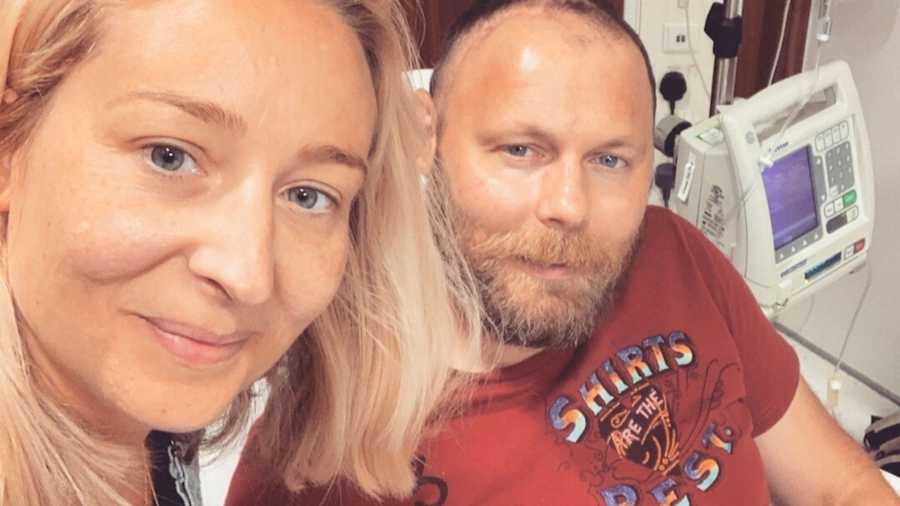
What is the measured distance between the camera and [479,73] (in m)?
1.13

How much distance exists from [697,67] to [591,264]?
1.51m

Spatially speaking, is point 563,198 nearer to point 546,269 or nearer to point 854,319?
point 546,269

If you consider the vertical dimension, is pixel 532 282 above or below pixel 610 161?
below

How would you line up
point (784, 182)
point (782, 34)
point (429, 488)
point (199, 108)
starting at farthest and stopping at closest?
point (782, 34), point (784, 182), point (429, 488), point (199, 108)

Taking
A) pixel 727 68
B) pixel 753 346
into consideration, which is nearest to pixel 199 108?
pixel 753 346

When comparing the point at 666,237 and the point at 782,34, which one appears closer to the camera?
the point at 666,237

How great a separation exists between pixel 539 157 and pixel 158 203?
1.94 feet

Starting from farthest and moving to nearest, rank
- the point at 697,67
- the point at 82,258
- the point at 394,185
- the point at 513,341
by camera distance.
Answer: the point at 697,67
the point at 513,341
the point at 394,185
the point at 82,258

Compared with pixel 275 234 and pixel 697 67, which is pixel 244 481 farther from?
pixel 697 67

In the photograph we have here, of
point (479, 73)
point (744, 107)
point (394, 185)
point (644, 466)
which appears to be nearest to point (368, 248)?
point (394, 185)

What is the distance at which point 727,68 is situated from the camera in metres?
1.81

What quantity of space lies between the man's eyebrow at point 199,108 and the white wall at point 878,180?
1738mm

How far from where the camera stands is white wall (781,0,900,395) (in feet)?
6.43

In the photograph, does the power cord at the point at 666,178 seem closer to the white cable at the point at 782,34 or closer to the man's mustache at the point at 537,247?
the white cable at the point at 782,34
